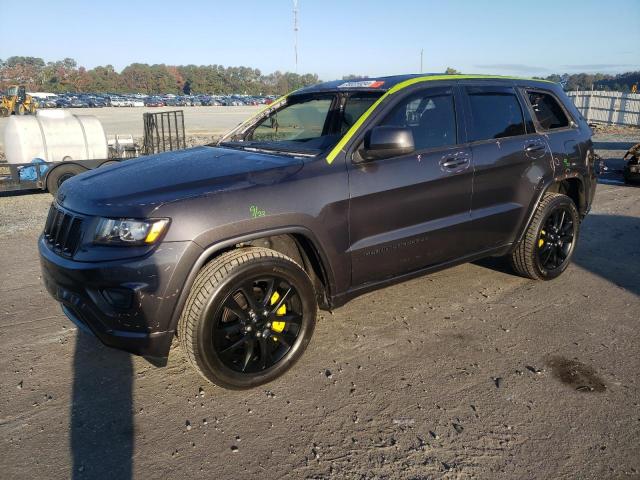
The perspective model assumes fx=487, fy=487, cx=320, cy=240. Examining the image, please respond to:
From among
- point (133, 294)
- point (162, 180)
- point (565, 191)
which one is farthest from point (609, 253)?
point (133, 294)

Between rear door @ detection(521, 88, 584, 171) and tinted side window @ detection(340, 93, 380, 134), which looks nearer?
tinted side window @ detection(340, 93, 380, 134)

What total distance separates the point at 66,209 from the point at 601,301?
428cm

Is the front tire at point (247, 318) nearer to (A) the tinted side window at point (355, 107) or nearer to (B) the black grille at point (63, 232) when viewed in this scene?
(B) the black grille at point (63, 232)

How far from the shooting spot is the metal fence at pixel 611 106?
2808cm

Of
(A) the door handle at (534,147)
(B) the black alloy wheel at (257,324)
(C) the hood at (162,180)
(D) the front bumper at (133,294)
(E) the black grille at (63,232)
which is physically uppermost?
(A) the door handle at (534,147)

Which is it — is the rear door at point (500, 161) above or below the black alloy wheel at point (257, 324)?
above

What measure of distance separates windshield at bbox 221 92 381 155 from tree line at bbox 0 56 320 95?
99.2m

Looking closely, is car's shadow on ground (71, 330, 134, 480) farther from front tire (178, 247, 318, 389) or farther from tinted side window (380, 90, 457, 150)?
tinted side window (380, 90, 457, 150)

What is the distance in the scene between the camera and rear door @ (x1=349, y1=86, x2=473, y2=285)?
3.28m

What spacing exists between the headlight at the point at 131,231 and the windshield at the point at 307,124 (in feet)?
4.03

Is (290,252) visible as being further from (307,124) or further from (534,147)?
(534,147)

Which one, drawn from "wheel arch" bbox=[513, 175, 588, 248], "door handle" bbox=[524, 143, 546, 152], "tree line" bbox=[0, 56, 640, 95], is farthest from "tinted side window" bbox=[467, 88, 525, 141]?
"tree line" bbox=[0, 56, 640, 95]

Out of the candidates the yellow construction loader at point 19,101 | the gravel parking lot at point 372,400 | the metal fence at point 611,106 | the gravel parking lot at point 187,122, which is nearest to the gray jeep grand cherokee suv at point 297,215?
the gravel parking lot at point 372,400

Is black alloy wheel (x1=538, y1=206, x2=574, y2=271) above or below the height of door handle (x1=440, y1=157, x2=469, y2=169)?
below
